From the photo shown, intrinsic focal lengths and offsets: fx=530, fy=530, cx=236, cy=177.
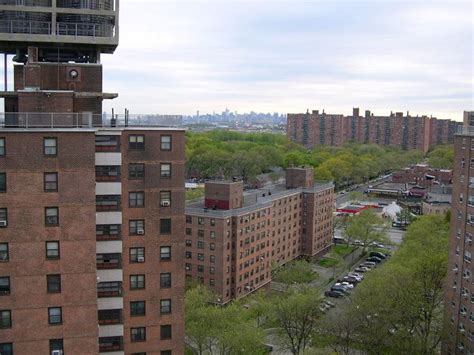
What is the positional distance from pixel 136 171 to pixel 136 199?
5.14 ft

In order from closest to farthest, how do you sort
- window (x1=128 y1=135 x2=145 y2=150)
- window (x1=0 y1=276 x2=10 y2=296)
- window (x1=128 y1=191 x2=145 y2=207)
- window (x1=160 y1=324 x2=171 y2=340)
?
window (x1=0 y1=276 x2=10 y2=296) < window (x1=128 y1=135 x2=145 y2=150) < window (x1=128 y1=191 x2=145 y2=207) < window (x1=160 y1=324 x2=171 y2=340)

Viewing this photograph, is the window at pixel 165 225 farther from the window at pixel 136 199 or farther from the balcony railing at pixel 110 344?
the balcony railing at pixel 110 344

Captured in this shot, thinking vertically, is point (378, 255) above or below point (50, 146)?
below

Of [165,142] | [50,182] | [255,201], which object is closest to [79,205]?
[50,182]

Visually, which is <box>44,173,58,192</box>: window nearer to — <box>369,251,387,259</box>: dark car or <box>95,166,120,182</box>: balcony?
<box>95,166,120,182</box>: balcony

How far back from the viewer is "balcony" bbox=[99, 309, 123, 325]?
29250mm

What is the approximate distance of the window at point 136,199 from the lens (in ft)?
96.7

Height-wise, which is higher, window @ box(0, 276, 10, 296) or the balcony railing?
window @ box(0, 276, 10, 296)

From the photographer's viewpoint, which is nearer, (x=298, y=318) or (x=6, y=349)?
(x=6, y=349)

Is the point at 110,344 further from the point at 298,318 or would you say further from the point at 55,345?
the point at 298,318

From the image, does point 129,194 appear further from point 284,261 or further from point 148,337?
point 284,261

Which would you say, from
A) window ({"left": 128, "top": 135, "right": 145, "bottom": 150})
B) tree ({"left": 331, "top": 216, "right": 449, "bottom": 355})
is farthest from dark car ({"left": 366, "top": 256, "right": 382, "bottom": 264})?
window ({"left": 128, "top": 135, "right": 145, "bottom": 150})

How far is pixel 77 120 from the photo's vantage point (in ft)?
87.9

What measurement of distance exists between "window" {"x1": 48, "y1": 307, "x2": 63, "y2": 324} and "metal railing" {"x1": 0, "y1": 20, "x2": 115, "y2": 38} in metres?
14.7
